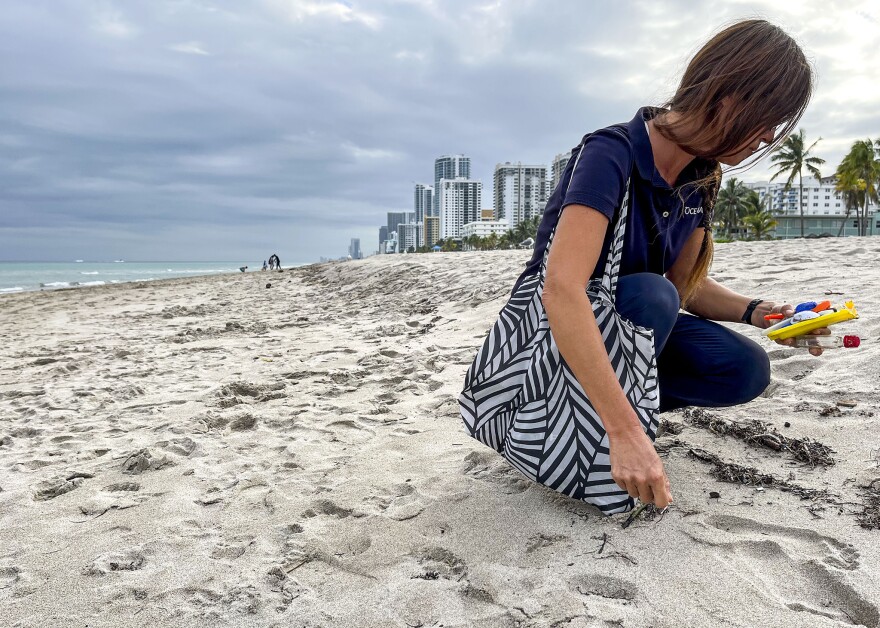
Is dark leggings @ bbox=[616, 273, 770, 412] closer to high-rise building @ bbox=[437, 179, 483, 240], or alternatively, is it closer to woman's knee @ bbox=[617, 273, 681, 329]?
woman's knee @ bbox=[617, 273, 681, 329]

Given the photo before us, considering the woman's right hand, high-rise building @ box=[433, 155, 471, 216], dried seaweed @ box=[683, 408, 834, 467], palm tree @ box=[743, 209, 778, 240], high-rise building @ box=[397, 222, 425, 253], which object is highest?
high-rise building @ box=[433, 155, 471, 216]

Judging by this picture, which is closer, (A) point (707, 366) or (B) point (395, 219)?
(A) point (707, 366)

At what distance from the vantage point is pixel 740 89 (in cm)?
131

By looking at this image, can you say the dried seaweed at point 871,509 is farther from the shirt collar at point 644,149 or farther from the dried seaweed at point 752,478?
the shirt collar at point 644,149

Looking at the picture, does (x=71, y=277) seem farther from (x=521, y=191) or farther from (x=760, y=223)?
(x=521, y=191)

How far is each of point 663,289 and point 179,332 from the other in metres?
5.40

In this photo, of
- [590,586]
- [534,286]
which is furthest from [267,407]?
[590,586]

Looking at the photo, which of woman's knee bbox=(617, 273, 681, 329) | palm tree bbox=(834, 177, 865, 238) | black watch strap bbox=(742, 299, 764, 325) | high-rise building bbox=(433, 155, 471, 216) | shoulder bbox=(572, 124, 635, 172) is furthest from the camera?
high-rise building bbox=(433, 155, 471, 216)

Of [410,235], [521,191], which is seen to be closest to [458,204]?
[521,191]

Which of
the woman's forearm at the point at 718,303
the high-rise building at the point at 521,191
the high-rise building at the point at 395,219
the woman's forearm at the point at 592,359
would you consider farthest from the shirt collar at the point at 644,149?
the high-rise building at the point at 395,219

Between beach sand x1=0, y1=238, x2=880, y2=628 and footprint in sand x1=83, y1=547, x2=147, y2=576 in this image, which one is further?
footprint in sand x1=83, y1=547, x2=147, y2=576

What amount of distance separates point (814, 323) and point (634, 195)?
24.9 inches

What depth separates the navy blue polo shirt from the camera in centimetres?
137

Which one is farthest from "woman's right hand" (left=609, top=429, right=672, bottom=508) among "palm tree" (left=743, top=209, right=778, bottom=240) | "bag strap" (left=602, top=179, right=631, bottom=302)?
"palm tree" (left=743, top=209, right=778, bottom=240)
